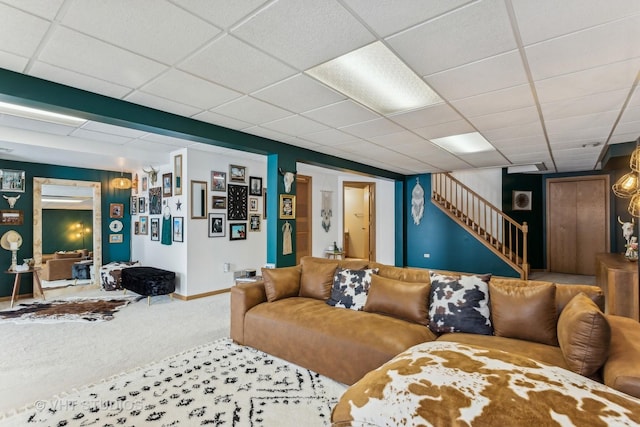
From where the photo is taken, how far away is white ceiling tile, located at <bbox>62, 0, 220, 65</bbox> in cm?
170

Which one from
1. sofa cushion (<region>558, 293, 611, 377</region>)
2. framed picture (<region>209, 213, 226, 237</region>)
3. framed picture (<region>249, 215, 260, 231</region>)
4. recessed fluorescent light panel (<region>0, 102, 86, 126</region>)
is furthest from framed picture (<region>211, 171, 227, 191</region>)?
sofa cushion (<region>558, 293, 611, 377</region>)

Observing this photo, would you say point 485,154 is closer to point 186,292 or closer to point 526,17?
point 526,17

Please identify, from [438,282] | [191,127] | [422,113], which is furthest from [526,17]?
[191,127]

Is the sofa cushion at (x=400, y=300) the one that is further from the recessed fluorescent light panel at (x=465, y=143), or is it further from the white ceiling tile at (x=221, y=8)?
the recessed fluorescent light panel at (x=465, y=143)

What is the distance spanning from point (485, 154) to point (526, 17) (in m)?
4.01

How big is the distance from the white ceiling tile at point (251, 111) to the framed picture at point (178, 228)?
2.55m

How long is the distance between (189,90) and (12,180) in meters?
4.84

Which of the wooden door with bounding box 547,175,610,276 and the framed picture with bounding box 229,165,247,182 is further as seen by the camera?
the wooden door with bounding box 547,175,610,276

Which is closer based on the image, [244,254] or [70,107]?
[70,107]

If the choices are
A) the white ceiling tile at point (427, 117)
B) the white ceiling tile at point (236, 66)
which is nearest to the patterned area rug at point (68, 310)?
the white ceiling tile at point (236, 66)

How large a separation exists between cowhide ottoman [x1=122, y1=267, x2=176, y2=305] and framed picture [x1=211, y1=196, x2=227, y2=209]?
128cm

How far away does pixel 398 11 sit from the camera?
1730 mm

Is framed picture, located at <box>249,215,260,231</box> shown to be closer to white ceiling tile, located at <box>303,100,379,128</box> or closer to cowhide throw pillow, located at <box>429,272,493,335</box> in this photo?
white ceiling tile, located at <box>303,100,379,128</box>

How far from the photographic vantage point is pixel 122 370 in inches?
108
